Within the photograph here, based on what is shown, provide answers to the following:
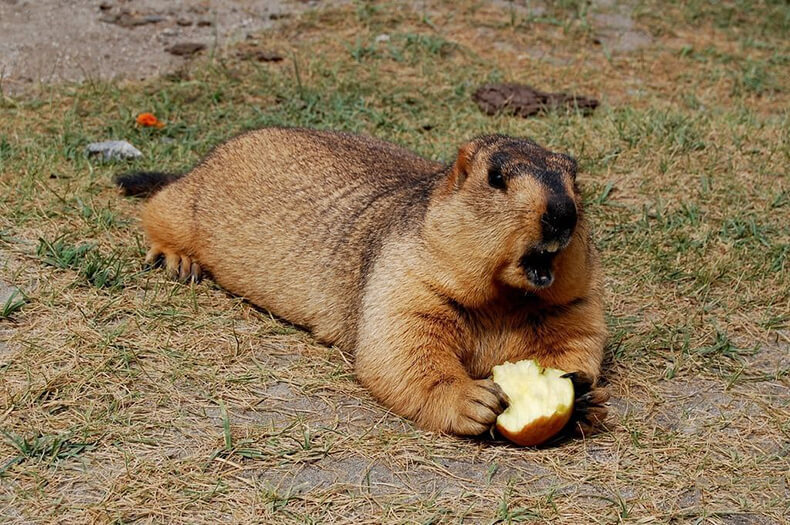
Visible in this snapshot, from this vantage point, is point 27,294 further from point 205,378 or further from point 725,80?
point 725,80

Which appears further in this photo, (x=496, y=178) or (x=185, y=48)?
(x=185, y=48)

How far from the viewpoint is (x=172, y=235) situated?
17.9 ft

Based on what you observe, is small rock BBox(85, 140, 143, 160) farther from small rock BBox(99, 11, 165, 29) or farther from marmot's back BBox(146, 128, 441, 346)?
small rock BBox(99, 11, 165, 29)

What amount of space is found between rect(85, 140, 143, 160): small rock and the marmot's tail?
0.60 meters

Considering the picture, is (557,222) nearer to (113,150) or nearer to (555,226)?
(555,226)

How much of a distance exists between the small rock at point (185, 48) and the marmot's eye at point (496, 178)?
17.3 ft

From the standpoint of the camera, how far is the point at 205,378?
14.0 feet

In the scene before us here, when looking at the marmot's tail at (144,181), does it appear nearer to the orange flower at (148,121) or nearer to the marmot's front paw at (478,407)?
the orange flower at (148,121)

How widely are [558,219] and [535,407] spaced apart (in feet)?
2.54

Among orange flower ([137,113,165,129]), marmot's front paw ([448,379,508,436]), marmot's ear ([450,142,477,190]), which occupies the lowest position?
orange flower ([137,113,165,129])

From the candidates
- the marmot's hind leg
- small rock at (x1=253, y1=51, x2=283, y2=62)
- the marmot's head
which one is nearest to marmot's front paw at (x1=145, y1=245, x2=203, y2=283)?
the marmot's hind leg

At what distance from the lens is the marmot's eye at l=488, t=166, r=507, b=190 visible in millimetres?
3832

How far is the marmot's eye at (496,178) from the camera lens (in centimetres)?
383

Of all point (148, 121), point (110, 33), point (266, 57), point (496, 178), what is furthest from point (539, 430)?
point (110, 33)
